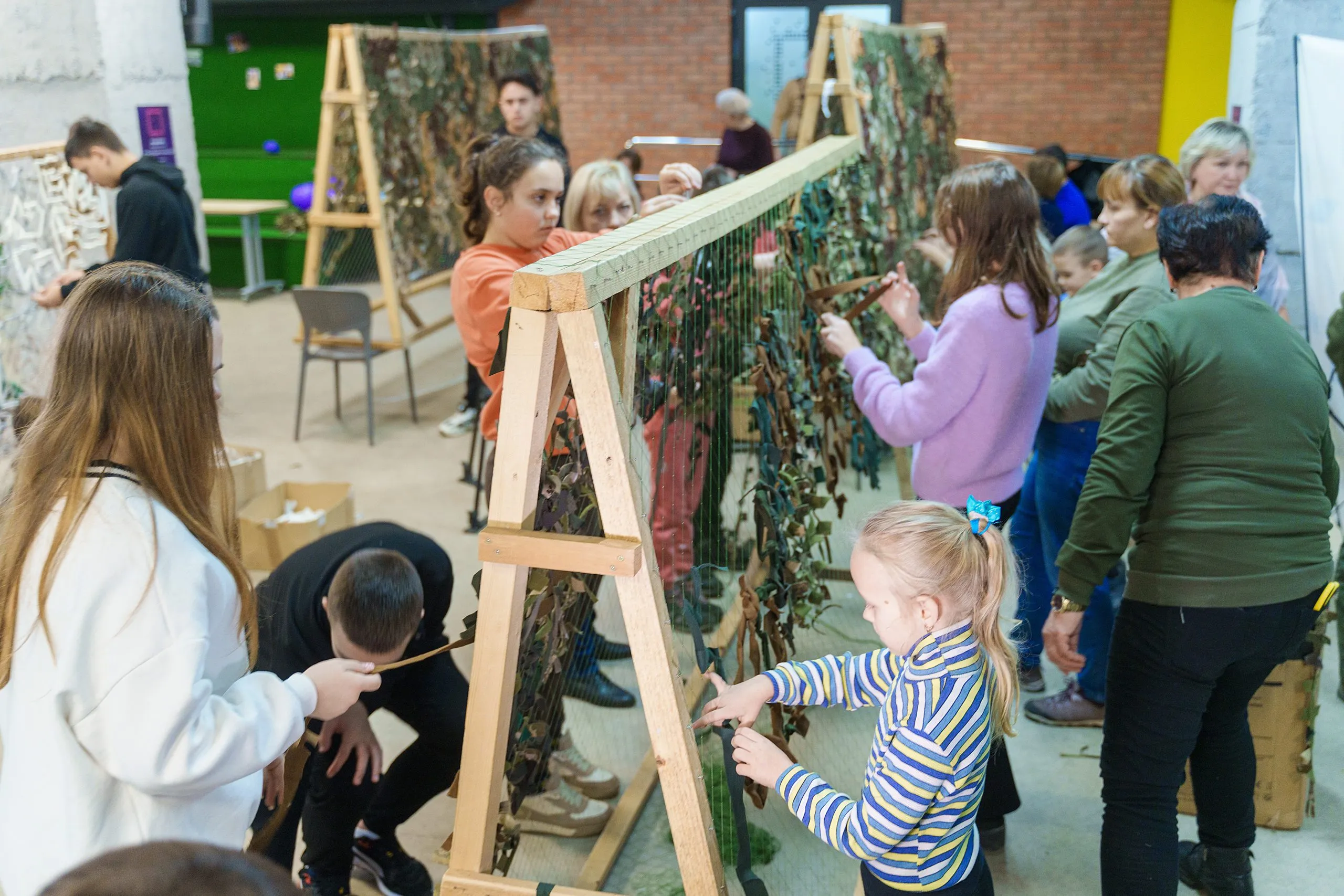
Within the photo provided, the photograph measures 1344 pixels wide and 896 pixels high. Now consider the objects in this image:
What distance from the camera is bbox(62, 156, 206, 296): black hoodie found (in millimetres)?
4230

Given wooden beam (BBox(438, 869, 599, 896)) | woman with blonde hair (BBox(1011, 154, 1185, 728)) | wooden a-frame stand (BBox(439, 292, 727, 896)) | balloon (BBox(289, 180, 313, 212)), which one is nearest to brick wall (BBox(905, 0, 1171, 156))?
balloon (BBox(289, 180, 313, 212))

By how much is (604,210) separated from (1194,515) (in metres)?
1.78

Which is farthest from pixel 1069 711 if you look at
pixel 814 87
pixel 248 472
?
pixel 248 472

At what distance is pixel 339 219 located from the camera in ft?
19.2

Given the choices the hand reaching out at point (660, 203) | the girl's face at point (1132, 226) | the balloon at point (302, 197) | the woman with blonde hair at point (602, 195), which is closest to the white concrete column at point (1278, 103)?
the girl's face at point (1132, 226)

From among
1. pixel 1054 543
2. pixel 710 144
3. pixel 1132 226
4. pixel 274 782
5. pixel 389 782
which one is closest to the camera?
pixel 274 782

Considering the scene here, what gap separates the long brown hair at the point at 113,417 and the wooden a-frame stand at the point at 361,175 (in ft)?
14.7

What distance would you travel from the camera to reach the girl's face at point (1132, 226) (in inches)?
112

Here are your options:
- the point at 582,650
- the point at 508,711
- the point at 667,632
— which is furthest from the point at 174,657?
the point at 582,650

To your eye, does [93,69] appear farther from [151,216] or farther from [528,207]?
[528,207]

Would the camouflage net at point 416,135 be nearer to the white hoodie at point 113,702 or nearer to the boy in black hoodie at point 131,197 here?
the boy in black hoodie at point 131,197

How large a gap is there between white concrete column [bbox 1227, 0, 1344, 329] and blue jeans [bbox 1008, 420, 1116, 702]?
223cm

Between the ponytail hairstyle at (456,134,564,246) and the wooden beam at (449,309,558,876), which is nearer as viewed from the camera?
the wooden beam at (449,309,558,876)

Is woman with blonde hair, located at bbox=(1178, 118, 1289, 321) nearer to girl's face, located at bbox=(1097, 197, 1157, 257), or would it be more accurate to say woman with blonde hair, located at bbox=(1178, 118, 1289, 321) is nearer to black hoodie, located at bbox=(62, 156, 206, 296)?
girl's face, located at bbox=(1097, 197, 1157, 257)
